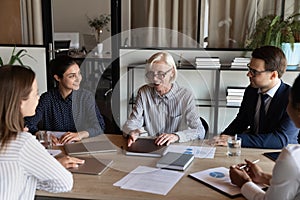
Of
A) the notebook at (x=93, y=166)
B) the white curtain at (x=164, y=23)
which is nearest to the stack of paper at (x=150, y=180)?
the notebook at (x=93, y=166)

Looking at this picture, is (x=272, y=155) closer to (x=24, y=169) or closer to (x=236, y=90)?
(x=24, y=169)

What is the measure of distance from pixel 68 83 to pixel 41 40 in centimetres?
219

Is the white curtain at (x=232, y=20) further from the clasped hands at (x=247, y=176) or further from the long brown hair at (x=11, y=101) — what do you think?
the long brown hair at (x=11, y=101)

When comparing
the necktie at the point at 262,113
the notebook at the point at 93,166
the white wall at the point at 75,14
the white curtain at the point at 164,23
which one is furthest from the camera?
the white wall at the point at 75,14

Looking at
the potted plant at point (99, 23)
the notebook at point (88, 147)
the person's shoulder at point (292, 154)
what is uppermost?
the potted plant at point (99, 23)

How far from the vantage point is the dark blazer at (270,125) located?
2.02 meters

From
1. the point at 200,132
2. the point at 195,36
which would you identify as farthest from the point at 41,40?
the point at 200,132

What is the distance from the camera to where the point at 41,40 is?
4359 mm

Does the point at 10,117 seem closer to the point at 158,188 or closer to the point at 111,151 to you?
the point at 158,188

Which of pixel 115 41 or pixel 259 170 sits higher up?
pixel 115 41

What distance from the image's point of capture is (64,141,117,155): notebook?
1836mm

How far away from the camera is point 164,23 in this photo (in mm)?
4098

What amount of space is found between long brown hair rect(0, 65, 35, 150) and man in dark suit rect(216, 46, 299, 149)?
1.12 meters

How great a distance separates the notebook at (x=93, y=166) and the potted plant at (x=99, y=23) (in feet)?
14.6
